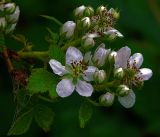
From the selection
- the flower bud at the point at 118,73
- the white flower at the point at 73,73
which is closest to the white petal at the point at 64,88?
the white flower at the point at 73,73

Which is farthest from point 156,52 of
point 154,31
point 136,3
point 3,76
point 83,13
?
point 83,13

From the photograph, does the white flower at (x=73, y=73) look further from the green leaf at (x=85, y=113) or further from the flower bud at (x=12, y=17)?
the flower bud at (x=12, y=17)

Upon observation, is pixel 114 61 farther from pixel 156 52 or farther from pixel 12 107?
pixel 12 107

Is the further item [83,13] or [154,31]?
[154,31]

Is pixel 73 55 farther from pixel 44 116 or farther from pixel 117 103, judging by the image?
pixel 117 103

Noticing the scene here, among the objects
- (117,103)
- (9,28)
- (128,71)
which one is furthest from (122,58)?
(117,103)

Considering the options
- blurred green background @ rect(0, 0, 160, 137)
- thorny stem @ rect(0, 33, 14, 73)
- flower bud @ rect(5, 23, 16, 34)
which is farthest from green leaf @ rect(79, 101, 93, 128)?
blurred green background @ rect(0, 0, 160, 137)

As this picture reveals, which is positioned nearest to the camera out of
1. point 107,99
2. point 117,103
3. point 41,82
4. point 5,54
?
point 41,82
